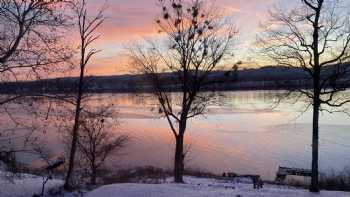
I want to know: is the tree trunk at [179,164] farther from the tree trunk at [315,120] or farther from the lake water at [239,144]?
the tree trunk at [315,120]

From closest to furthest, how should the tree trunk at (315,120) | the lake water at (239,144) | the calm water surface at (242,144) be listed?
the tree trunk at (315,120) < the lake water at (239,144) < the calm water surface at (242,144)

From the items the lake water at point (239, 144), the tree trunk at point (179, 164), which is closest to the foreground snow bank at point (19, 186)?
the tree trunk at point (179, 164)

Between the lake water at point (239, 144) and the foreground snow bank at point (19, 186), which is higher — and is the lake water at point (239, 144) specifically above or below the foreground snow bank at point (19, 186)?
below

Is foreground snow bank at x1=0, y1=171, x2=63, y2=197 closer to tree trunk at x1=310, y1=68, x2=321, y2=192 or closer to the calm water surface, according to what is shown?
the calm water surface

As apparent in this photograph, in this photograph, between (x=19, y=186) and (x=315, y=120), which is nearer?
(x=315, y=120)

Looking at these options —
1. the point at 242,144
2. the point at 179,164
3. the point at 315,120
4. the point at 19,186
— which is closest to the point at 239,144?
the point at 242,144

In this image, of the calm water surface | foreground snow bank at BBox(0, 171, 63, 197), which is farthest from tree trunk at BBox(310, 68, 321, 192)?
foreground snow bank at BBox(0, 171, 63, 197)

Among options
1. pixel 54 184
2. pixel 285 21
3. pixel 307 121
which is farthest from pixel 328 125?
pixel 54 184

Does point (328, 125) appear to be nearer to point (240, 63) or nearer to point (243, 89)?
point (240, 63)

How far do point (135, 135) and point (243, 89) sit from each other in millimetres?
115528

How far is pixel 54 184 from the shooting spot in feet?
73.8

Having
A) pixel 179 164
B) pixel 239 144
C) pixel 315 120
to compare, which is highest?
pixel 315 120

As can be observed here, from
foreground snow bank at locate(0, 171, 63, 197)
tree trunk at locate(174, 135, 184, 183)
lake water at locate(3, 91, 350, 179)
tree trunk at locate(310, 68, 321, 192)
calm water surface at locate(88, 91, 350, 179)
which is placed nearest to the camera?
foreground snow bank at locate(0, 171, 63, 197)

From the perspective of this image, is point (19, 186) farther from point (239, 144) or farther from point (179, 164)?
point (239, 144)
